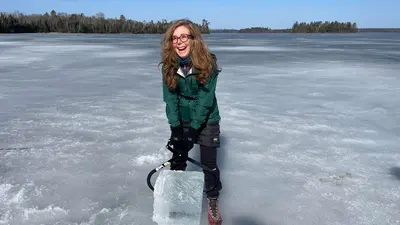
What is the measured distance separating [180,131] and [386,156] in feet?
7.67

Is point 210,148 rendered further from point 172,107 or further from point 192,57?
point 192,57

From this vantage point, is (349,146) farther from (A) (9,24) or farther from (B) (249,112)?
(A) (9,24)

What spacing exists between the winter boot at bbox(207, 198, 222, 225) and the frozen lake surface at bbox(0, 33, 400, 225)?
0.09 m

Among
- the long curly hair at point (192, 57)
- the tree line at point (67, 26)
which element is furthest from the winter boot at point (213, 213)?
the tree line at point (67, 26)

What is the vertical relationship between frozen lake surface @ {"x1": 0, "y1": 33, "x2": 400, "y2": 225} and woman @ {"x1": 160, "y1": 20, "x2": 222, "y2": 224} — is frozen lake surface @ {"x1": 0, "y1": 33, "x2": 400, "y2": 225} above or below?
below

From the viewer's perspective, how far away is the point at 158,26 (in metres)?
73.9

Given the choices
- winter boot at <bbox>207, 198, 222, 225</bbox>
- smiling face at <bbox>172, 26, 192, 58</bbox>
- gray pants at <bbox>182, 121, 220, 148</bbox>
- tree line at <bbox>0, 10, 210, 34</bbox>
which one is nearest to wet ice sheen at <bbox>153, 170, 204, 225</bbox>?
winter boot at <bbox>207, 198, 222, 225</bbox>

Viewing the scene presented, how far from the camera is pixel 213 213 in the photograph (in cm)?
233

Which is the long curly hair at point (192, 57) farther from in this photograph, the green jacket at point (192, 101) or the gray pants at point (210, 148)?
the gray pants at point (210, 148)

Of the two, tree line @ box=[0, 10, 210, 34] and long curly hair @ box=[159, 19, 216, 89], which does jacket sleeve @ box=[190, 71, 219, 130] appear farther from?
tree line @ box=[0, 10, 210, 34]

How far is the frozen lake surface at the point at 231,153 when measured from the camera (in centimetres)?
248

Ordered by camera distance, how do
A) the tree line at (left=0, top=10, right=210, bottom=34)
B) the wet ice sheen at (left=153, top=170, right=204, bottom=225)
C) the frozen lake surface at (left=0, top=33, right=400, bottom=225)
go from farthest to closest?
the tree line at (left=0, top=10, right=210, bottom=34), the frozen lake surface at (left=0, top=33, right=400, bottom=225), the wet ice sheen at (left=153, top=170, right=204, bottom=225)

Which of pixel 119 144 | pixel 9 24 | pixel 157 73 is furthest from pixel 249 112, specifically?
pixel 9 24

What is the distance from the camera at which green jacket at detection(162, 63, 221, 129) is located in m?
2.17
